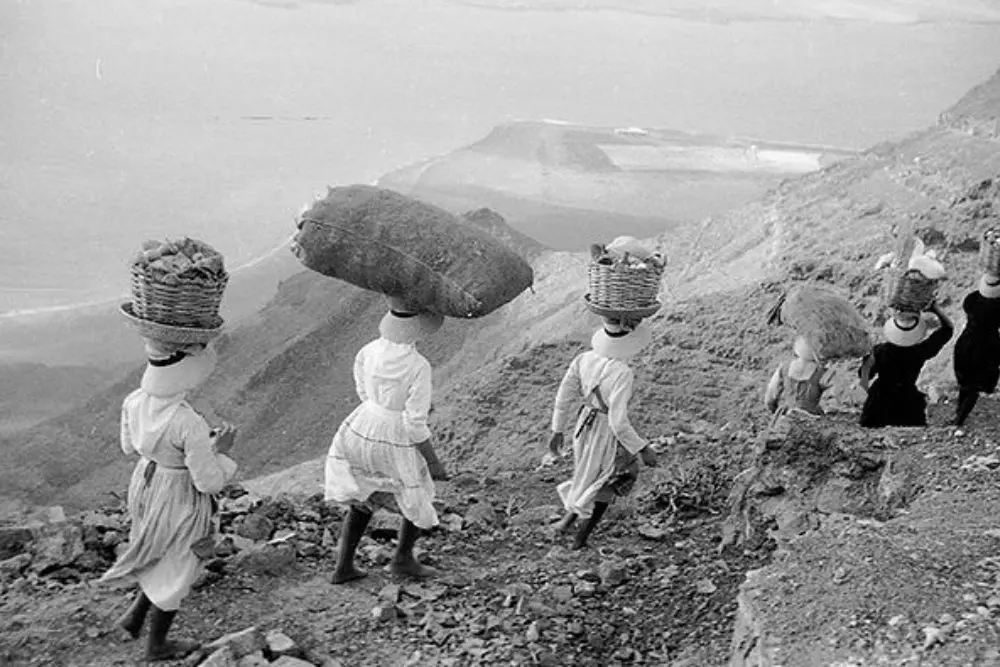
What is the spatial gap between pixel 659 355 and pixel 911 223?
2.29m

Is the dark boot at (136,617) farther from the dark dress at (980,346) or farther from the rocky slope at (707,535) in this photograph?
the dark dress at (980,346)

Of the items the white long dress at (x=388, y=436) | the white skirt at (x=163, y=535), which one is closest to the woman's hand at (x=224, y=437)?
the white skirt at (x=163, y=535)

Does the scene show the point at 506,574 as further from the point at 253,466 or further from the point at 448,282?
the point at 253,466

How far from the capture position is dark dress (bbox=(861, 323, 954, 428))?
16.9 ft

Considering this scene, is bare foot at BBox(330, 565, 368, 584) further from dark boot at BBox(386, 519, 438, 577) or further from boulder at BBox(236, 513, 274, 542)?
boulder at BBox(236, 513, 274, 542)

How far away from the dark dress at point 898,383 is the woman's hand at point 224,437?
313 centimetres

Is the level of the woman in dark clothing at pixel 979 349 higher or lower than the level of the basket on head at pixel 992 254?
lower

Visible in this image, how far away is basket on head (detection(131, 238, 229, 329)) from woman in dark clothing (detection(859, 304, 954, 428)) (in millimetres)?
3193

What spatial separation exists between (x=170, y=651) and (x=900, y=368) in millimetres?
3607

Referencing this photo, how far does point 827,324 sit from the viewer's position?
16.2 feet

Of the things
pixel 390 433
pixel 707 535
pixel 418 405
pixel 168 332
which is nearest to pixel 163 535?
pixel 168 332

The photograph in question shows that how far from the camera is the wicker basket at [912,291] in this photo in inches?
193

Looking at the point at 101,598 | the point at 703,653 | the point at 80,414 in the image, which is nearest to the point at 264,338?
the point at 80,414

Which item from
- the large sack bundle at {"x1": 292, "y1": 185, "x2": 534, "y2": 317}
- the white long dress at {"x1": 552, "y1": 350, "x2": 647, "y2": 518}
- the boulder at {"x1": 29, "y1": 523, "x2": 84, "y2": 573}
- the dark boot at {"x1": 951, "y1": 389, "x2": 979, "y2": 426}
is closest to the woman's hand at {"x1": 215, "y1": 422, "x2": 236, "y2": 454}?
the large sack bundle at {"x1": 292, "y1": 185, "x2": 534, "y2": 317}
